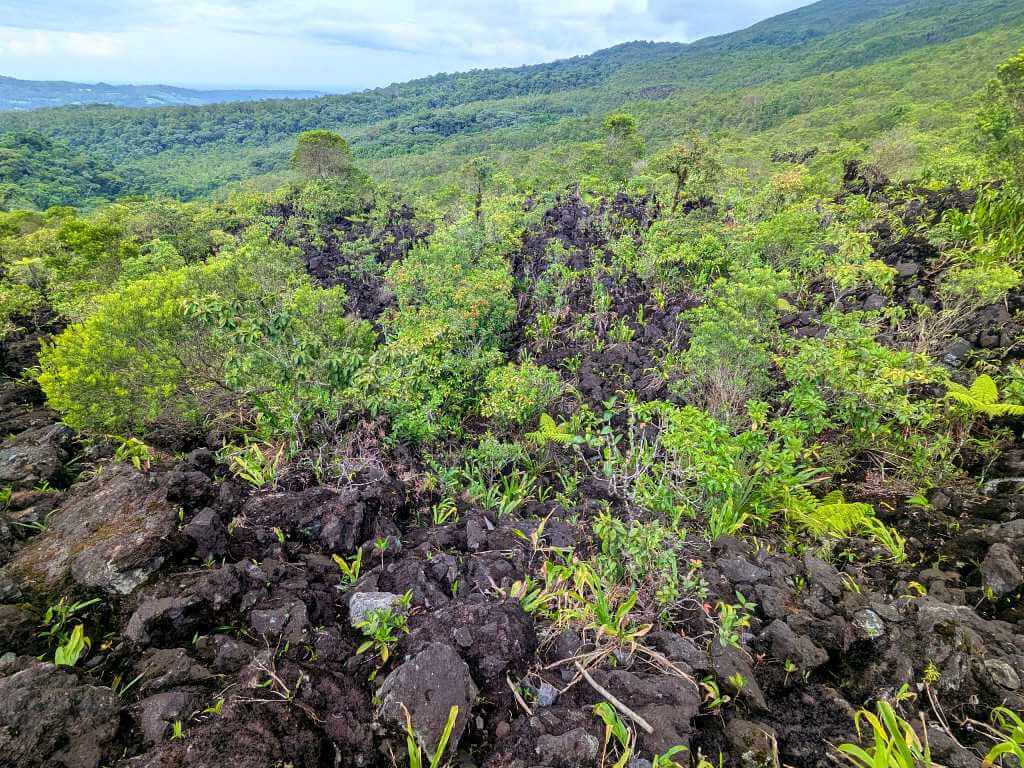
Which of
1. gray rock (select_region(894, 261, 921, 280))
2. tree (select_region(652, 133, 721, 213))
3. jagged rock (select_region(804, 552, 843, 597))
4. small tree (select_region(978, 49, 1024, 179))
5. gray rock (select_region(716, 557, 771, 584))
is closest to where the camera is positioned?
jagged rock (select_region(804, 552, 843, 597))

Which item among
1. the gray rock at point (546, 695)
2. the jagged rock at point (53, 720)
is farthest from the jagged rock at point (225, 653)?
the gray rock at point (546, 695)

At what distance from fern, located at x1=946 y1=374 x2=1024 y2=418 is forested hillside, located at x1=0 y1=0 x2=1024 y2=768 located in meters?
0.05

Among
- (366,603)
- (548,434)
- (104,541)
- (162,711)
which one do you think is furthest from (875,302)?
(104,541)

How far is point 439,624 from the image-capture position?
3305 millimetres

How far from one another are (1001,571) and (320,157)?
123ft

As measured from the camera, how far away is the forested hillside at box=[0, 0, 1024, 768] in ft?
8.87

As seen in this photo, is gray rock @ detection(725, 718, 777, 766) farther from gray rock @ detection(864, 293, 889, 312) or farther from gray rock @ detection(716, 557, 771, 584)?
gray rock @ detection(864, 293, 889, 312)

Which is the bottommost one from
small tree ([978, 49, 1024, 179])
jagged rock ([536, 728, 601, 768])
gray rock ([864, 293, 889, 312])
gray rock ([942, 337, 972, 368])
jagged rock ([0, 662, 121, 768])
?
jagged rock ([536, 728, 601, 768])

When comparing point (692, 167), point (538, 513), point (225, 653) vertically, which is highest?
point (692, 167)

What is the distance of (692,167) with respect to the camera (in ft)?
49.6

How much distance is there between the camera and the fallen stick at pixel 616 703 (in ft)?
8.80

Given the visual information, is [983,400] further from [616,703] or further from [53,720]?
[53,720]

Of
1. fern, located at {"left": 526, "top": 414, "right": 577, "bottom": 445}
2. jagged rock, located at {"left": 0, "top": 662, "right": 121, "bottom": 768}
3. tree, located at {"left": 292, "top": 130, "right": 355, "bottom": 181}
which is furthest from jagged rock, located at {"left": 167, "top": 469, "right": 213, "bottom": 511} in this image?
tree, located at {"left": 292, "top": 130, "right": 355, "bottom": 181}

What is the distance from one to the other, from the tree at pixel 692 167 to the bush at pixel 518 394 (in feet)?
35.8
